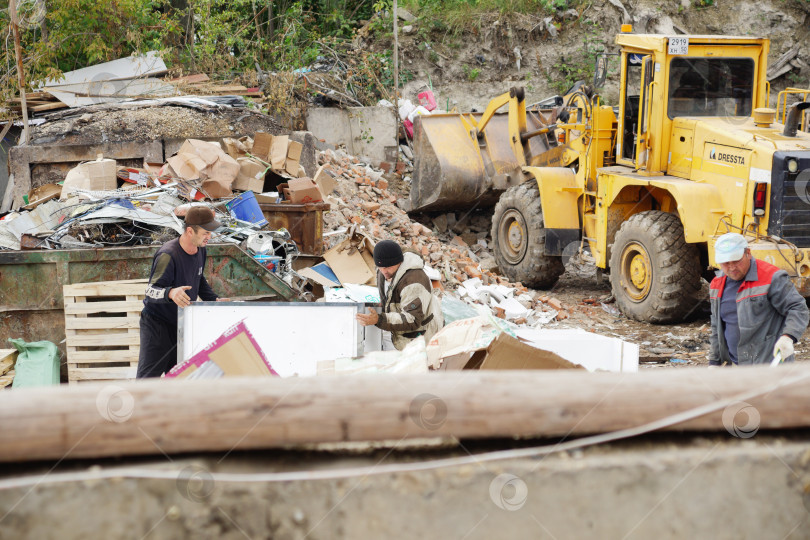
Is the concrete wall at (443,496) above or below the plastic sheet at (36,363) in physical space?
above

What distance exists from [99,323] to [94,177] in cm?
234

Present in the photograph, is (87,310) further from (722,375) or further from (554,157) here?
(554,157)

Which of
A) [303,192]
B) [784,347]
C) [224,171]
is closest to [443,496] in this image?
[784,347]

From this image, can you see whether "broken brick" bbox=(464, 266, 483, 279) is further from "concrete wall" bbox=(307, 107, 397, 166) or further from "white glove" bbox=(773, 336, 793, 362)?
"white glove" bbox=(773, 336, 793, 362)

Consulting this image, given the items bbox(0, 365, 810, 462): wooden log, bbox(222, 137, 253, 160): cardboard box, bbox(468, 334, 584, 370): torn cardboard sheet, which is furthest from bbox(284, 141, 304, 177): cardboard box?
bbox(0, 365, 810, 462): wooden log

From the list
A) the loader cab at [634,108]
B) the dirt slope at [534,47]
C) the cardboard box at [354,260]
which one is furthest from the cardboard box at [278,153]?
the dirt slope at [534,47]

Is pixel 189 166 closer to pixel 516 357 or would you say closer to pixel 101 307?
pixel 101 307

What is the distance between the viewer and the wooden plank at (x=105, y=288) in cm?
629

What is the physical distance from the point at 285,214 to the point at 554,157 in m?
4.51

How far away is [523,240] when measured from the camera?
405 inches

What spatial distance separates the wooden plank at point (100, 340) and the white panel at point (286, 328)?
101 inches

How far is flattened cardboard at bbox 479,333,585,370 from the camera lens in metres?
3.16

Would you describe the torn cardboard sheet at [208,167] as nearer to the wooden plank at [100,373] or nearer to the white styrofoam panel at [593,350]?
the wooden plank at [100,373]

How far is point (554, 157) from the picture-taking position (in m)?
11.1
